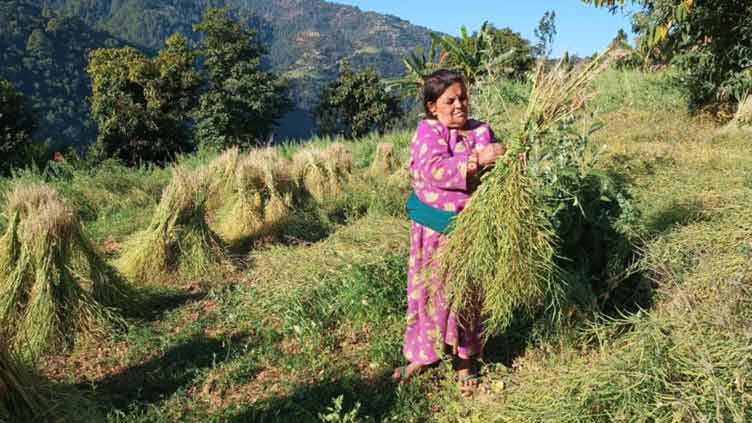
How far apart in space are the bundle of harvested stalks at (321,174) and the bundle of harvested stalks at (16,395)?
162 inches

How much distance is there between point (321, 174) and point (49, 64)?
3415 inches

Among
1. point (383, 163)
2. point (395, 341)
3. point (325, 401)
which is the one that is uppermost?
point (383, 163)

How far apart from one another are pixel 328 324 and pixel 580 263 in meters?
1.43

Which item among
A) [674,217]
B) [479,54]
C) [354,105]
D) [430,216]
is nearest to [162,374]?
Result: [430,216]

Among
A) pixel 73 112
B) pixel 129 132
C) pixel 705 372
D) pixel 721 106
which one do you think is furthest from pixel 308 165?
pixel 73 112

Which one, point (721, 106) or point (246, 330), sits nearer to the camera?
point (246, 330)

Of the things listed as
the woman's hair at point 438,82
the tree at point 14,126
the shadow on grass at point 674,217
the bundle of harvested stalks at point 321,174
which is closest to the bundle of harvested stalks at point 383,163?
the bundle of harvested stalks at point 321,174

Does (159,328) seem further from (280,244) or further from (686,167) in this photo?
(686,167)

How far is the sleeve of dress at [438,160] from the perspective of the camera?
2016 mm

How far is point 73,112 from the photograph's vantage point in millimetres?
70688

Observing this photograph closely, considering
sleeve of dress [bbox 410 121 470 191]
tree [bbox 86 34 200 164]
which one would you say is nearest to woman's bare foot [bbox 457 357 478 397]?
sleeve of dress [bbox 410 121 470 191]

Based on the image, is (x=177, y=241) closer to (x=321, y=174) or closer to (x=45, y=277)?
(x=45, y=277)

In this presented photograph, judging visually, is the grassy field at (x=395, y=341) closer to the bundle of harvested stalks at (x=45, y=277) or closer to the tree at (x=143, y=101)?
the bundle of harvested stalks at (x=45, y=277)

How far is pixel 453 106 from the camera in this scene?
211cm
